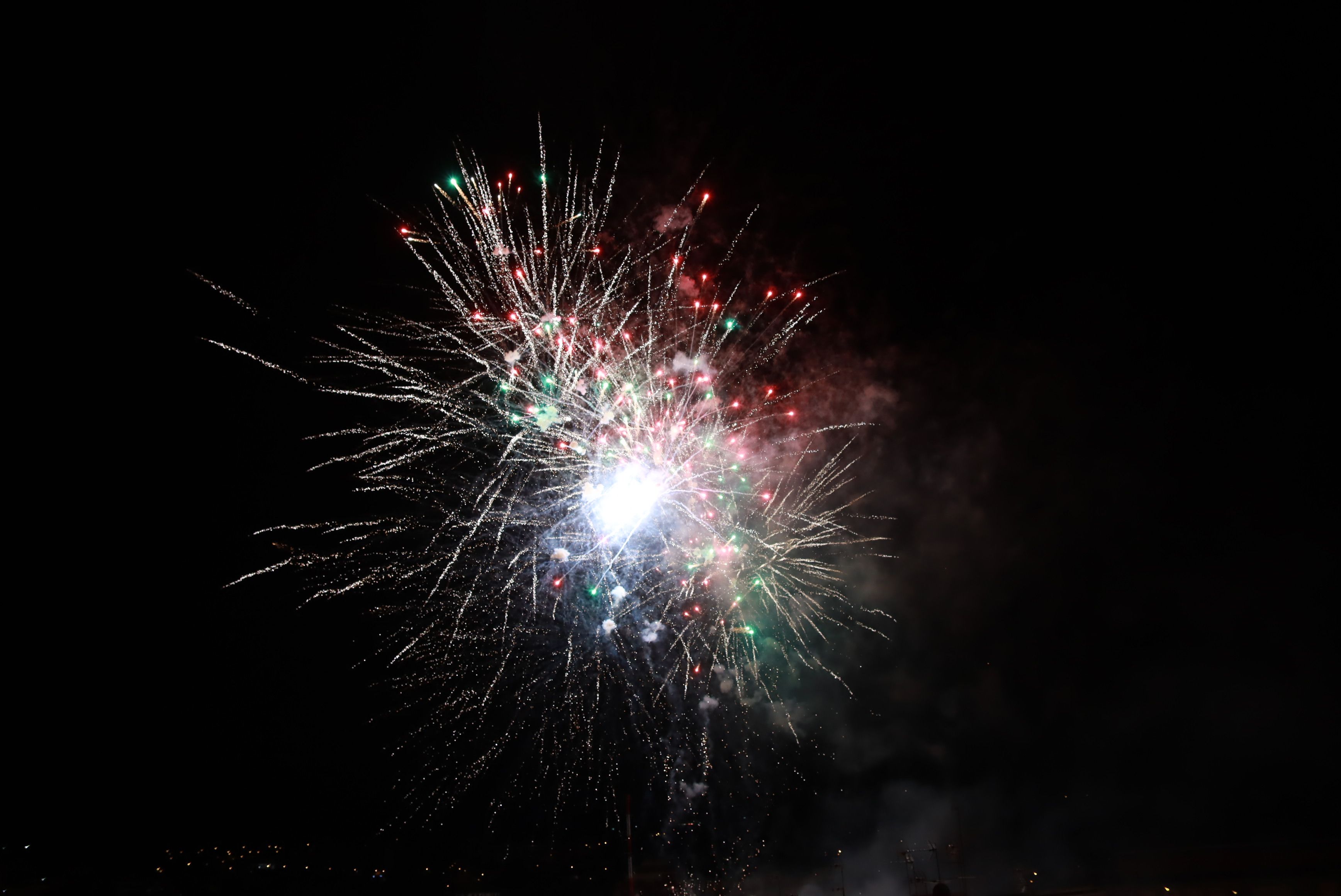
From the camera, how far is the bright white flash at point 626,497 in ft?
33.1

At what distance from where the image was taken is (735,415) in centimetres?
991

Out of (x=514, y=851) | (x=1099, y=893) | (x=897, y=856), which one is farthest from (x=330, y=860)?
(x=1099, y=893)

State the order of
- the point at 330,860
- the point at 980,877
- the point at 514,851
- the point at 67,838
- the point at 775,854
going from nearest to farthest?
the point at 67,838 < the point at 980,877 < the point at 330,860 < the point at 775,854 < the point at 514,851

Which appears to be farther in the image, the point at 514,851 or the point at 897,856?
the point at 514,851

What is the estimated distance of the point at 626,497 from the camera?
10141 mm

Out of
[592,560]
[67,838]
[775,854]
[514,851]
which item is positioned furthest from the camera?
[514,851]

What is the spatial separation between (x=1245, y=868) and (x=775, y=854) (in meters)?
23.7

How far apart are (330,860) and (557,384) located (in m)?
28.6

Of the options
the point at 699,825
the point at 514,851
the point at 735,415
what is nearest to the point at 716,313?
the point at 735,415

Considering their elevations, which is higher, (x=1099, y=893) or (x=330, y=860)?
(x=330, y=860)

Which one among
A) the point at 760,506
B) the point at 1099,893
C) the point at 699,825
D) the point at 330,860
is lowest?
the point at 1099,893

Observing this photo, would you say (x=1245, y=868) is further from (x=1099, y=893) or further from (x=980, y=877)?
(x=980, y=877)

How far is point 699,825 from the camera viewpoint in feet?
131

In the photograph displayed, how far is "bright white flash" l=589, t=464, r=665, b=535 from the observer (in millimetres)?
10078
